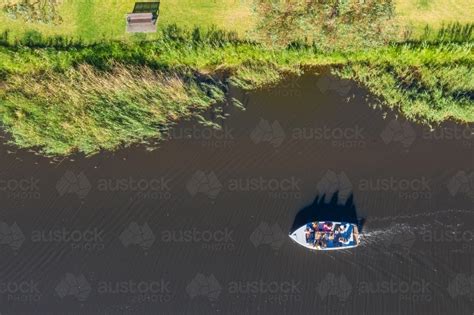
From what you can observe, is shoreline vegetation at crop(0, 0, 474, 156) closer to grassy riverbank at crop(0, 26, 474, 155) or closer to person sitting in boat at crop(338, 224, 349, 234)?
grassy riverbank at crop(0, 26, 474, 155)

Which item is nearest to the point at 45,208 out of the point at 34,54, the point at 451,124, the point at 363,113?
the point at 34,54

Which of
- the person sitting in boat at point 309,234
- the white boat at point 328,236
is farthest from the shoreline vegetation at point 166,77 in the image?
the person sitting in boat at point 309,234

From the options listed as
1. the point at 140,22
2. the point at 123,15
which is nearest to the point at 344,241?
the point at 140,22

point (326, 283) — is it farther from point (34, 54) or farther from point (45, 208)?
point (34, 54)

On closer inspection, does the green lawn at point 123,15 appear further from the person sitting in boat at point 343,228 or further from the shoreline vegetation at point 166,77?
the person sitting in boat at point 343,228

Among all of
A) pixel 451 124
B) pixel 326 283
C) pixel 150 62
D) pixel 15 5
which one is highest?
pixel 15 5

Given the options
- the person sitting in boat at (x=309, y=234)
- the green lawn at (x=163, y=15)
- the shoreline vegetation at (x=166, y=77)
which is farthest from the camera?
the green lawn at (x=163, y=15)
